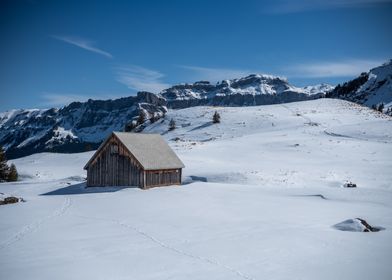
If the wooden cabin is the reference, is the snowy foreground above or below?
below

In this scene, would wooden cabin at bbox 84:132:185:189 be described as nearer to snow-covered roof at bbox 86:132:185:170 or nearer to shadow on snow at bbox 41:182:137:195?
snow-covered roof at bbox 86:132:185:170

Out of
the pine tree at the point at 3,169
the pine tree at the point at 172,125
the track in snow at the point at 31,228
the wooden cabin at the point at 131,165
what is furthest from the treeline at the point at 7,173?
the pine tree at the point at 172,125

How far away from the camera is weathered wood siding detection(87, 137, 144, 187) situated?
124ft

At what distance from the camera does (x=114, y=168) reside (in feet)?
129

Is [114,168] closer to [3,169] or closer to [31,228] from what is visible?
[31,228]

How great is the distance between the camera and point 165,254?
53.1 feet

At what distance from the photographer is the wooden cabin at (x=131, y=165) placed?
3778 centimetres

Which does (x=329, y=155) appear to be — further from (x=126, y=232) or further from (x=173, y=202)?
(x=126, y=232)

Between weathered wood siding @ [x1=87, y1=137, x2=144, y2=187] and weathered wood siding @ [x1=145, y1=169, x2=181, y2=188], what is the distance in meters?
1.03

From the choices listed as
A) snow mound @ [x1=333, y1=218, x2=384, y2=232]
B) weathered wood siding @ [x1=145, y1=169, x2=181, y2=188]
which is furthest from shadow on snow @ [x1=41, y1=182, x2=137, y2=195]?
snow mound @ [x1=333, y1=218, x2=384, y2=232]

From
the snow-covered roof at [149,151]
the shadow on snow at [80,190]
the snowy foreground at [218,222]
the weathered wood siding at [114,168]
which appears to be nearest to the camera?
the snowy foreground at [218,222]

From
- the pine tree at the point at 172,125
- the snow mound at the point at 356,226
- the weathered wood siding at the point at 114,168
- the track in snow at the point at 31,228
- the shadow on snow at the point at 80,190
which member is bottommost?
the shadow on snow at the point at 80,190

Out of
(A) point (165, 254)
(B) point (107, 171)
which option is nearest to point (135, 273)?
(A) point (165, 254)

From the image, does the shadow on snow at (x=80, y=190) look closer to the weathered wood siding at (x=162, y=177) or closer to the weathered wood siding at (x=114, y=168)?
the weathered wood siding at (x=114, y=168)
